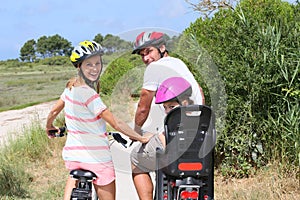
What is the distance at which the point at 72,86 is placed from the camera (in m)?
3.73

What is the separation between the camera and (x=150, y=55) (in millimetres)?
3814

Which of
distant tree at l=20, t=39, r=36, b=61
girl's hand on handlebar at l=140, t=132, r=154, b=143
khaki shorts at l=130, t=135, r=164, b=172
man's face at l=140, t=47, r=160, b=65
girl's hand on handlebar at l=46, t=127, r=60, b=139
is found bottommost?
khaki shorts at l=130, t=135, r=164, b=172

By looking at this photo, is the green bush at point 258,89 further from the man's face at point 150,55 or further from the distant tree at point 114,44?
the distant tree at point 114,44

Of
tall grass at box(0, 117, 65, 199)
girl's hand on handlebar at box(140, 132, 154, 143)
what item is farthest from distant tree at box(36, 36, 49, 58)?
girl's hand on handlebar at box(140, 132, 154, 143)

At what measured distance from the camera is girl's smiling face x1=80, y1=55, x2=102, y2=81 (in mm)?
3695

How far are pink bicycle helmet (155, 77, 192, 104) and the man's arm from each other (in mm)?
289

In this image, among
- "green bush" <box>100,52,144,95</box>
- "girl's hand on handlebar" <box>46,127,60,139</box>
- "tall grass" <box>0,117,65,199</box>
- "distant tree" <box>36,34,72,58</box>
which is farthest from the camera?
"distant tree" <box>36,34,72,58</box>

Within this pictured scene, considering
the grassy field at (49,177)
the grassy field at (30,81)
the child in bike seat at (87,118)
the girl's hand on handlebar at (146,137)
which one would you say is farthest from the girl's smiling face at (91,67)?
the grassy field at (30,81)

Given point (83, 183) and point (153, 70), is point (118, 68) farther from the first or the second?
point (83, 183)

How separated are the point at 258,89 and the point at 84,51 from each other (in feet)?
9.51

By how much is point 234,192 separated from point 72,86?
2.63 metres

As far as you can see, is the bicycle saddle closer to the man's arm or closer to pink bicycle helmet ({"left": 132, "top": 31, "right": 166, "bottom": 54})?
the man's arm

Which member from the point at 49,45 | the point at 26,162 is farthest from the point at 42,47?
the point at 26,162

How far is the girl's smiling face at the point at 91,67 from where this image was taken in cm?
370
